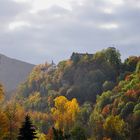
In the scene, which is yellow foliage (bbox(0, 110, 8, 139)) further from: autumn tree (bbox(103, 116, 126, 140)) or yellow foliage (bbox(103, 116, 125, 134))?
yellow foliage (bbox(103, 116, 125, 134))

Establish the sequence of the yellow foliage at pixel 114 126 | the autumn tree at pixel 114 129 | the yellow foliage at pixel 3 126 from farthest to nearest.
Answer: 1. the yellow foliage at pixel 114 126
2. the autumn tree at pixel 114 129
3. the yellow foliage at pixel 3 126

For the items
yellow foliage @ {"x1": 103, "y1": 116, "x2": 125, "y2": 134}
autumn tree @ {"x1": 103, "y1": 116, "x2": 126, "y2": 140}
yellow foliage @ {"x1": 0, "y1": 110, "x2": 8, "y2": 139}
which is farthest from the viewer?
yellow foliage @ {"x1": 103, "y1": 116, "x2": 125, "y2": 134}

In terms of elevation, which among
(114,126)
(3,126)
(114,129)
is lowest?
(114,129)

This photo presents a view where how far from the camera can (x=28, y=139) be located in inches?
2653

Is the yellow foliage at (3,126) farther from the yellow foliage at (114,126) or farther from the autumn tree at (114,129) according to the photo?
the yellow foliage at (114,126)

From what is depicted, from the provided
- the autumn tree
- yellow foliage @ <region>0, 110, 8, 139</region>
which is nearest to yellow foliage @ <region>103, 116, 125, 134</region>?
the autumn tree

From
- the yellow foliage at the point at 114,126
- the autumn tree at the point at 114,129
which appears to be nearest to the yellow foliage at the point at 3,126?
the autumn tree at the point at 114,129

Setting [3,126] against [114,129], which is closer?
[3,126]

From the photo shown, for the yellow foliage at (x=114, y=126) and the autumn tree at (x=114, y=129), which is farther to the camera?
the yellow foliage at (x=114, y=126)

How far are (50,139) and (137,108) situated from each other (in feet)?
190

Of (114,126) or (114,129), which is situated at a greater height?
(114,126)

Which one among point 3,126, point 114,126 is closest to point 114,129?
point 114,126


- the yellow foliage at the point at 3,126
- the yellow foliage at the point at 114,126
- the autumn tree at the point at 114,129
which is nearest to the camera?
the yellow foliage at the point at 3,126

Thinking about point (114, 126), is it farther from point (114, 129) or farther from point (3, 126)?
point (3, 126)
